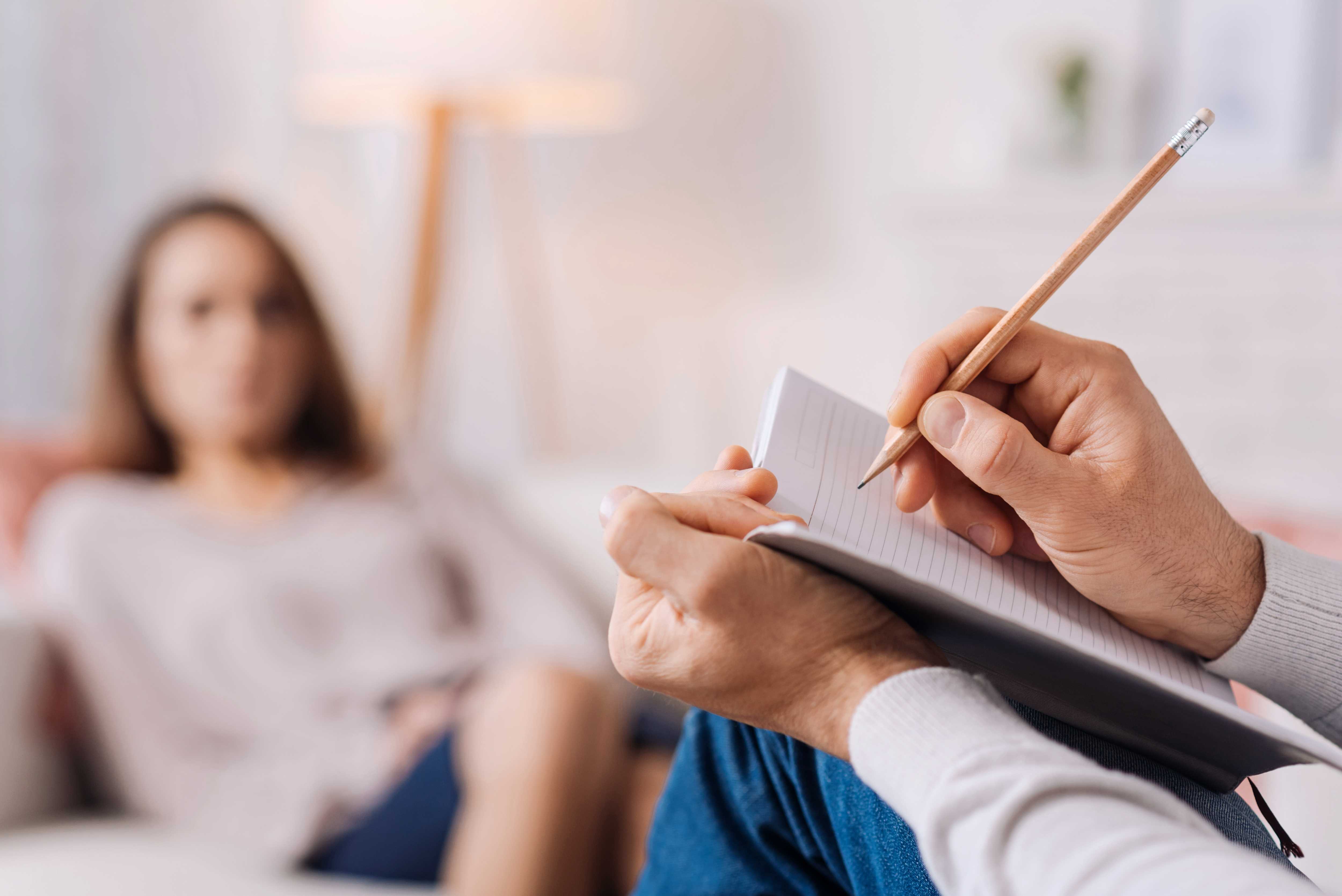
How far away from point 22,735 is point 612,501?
0.97 metres

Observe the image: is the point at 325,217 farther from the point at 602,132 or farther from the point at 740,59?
the point at 740,59

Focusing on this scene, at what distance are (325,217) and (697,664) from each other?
2.27m

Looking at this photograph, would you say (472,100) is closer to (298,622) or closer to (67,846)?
(298,622)

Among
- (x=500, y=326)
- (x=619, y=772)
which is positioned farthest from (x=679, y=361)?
(x=619, y=772)

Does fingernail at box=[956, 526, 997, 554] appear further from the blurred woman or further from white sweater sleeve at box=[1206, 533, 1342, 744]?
the blurred woman

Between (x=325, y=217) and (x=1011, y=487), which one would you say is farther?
(x=325, y=217)

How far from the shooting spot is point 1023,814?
0.36 m

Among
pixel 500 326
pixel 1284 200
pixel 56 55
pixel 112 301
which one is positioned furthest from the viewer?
pixel 500 326

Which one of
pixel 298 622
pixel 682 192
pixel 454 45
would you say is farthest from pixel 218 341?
pixel 682 192

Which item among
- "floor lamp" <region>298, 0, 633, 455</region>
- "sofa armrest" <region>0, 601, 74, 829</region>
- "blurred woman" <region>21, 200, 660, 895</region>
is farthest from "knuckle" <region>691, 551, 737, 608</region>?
"floor lamp" <region>298, 0, 633, 455</region>

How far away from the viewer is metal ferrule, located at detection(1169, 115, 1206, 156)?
1.52ft

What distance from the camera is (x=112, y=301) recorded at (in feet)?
4.74

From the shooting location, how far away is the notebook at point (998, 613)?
0.40 meters

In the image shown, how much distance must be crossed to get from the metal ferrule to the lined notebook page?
20 centimetres
